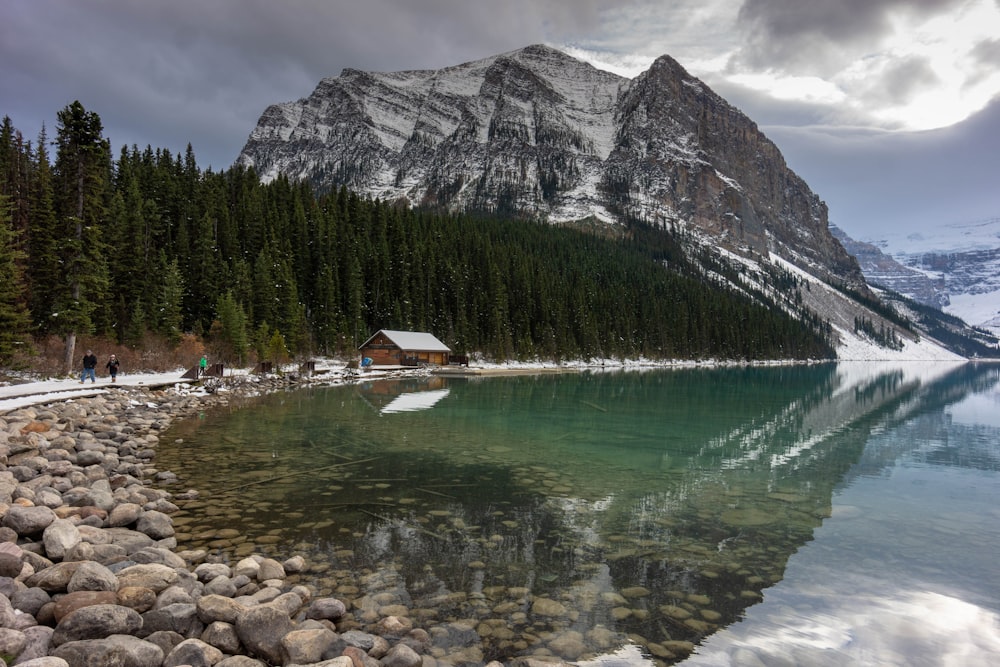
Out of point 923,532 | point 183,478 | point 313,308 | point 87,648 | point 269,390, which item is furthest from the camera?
point 313,308

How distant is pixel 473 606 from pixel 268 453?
13.2m

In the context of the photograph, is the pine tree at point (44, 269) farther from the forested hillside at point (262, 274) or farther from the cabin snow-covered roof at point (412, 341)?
the cabin snow-covered roof at point (412, 341)

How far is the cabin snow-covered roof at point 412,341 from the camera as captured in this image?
7606 centimetres

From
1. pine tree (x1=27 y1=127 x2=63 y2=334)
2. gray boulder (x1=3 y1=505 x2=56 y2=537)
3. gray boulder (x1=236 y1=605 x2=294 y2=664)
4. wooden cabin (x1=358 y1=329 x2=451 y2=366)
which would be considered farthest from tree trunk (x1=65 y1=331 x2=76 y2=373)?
wooden cabin (x1=358 y1=329 x2=451 y2=366)

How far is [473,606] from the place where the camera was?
8336 millimetres

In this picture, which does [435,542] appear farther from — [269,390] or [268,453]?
[269,390]

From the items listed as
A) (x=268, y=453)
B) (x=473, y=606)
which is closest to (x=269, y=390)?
(x=268, y=453)

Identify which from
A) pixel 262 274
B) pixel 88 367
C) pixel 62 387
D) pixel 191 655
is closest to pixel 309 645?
pixel 191 655

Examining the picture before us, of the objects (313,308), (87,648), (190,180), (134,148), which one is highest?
(134,148)

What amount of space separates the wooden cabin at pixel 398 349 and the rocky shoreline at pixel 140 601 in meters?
62.9

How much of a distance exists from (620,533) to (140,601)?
891 centimetres

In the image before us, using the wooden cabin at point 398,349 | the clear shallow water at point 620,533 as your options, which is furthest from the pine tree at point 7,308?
the wooden cabin at point 398,349

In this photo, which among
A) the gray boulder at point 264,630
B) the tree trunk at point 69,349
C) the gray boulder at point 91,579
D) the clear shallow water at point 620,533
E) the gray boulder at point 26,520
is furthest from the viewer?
the tree trunk at point 69,349

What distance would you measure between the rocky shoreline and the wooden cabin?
2475 inches
